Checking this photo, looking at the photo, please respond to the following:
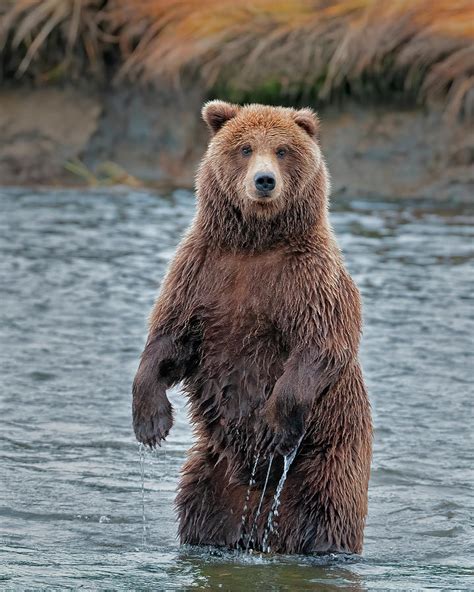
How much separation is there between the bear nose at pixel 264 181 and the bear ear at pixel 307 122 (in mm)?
522

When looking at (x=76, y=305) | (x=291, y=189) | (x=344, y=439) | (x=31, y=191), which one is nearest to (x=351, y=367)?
(x=344, y=439)

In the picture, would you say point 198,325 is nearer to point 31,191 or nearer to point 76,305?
point 76,305

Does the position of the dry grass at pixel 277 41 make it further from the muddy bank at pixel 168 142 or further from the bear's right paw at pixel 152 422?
the bear's right paw at pixel 152 422

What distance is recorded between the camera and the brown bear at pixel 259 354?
272 inches

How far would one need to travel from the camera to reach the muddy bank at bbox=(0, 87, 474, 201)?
17.4m

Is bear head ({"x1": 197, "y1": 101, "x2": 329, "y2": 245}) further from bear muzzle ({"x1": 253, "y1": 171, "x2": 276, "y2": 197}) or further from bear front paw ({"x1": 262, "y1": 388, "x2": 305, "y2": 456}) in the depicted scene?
bear front paw ({"x1": 262, "y1": 388, "x2": 305, "y2": 456})

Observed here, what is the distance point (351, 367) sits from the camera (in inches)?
276

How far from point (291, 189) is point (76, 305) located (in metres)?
5.45

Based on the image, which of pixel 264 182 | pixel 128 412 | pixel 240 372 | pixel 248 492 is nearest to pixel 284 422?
pixel 240 372

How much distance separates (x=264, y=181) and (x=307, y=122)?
0.57 m

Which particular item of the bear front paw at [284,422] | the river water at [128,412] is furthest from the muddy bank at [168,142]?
the bear front paw at [284,422]

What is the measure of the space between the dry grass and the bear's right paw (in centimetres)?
1093

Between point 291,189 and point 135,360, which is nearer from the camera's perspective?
point 291,189

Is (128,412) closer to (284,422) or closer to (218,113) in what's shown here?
(218,113)
